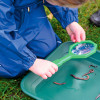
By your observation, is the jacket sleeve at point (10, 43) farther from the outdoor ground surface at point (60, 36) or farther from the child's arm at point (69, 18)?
the child's arm at point (69, 18)

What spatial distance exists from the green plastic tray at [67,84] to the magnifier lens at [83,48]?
8cm

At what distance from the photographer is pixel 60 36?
161 cm

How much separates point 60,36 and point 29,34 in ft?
1.29

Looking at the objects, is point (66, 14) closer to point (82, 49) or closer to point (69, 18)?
point (69, 18)

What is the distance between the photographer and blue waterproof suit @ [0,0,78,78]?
1.05m

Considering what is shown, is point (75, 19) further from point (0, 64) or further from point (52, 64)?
point (0, 64)

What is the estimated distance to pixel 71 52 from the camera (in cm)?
124

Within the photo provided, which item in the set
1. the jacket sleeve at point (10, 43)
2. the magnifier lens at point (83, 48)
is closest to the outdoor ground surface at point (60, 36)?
the jacket sleeve at point (10, 43)

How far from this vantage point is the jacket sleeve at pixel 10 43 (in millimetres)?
1031

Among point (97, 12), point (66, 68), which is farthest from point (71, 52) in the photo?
point (97, 12)

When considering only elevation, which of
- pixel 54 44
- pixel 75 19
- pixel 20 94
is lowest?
pixel 20 94

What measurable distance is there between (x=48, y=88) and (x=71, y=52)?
27 centimetres

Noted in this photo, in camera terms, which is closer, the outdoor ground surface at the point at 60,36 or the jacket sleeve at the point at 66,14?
the outdoor ground surface at the point at 60,36

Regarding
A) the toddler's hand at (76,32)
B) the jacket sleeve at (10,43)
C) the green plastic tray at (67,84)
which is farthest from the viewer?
the toddler's hand at (76,32)
